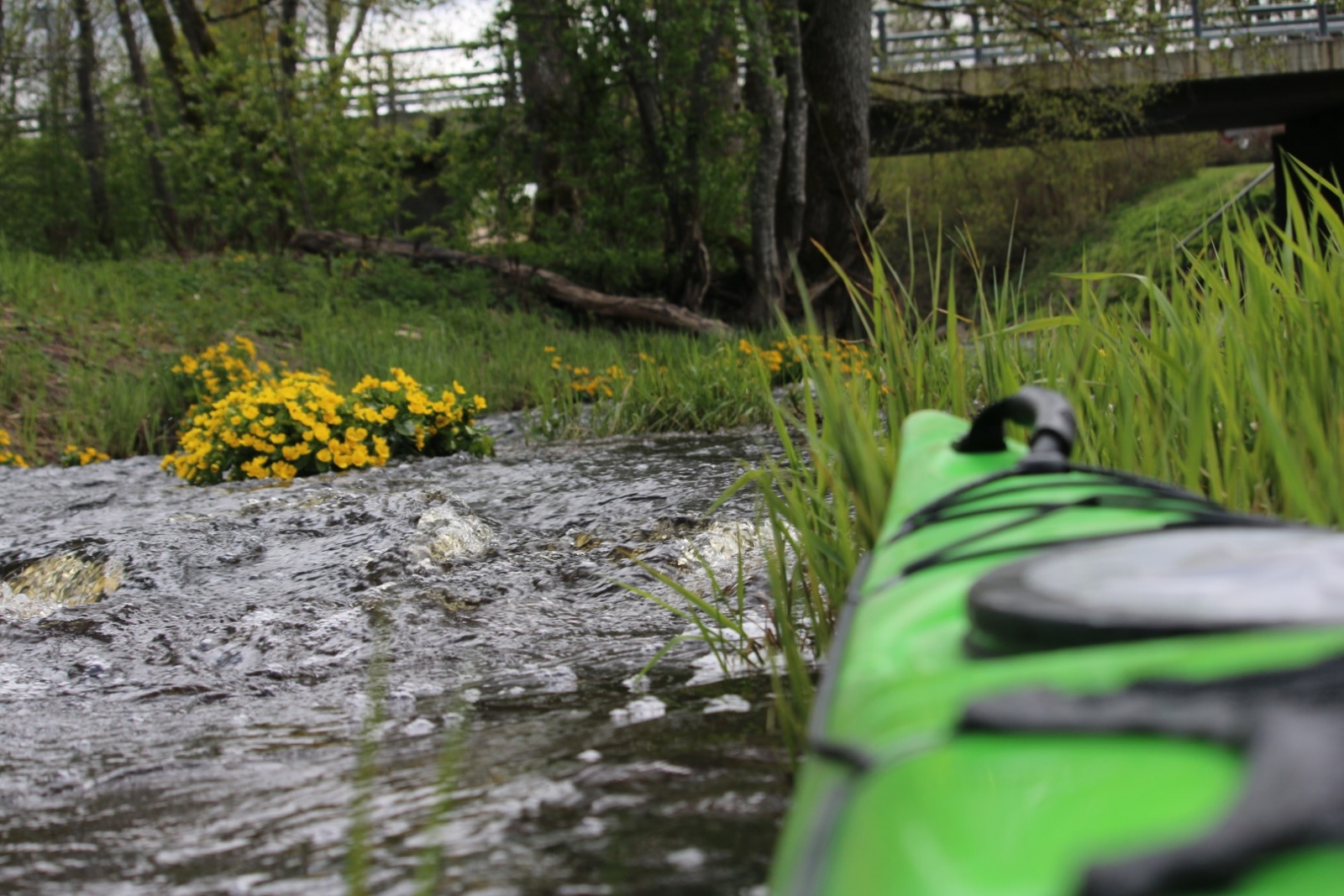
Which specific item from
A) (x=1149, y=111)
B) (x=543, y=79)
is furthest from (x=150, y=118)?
(x=1149, y=111)

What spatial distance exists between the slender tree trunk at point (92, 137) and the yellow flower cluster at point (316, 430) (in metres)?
13.8

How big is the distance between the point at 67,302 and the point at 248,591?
7.46 meters

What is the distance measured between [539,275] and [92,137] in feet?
31.5

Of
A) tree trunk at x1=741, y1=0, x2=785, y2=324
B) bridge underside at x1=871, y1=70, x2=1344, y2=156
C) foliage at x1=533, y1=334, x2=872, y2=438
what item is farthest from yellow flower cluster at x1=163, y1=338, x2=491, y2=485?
bridge underside at x1=871, y1=70, x2=1344, y2=156

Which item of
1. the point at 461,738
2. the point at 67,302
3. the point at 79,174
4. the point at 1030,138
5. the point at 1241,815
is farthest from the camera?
the point at 79,174

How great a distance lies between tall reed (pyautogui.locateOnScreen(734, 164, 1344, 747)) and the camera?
1.66m

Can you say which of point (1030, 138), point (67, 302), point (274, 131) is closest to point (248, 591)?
point (67, 302)

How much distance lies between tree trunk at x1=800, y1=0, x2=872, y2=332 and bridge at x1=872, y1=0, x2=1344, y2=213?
158 centimetres

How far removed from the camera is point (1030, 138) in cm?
1512

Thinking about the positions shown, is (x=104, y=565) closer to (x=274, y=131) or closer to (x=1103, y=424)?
(x=1103, y=424)

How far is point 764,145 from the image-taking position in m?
11.1

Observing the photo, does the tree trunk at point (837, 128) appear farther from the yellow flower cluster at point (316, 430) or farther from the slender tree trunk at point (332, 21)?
the slender tree trunk at point (332, 21)

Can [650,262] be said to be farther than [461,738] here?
Yes

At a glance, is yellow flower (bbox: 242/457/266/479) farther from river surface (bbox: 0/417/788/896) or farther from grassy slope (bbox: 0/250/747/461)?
grassy slope (bbox: 0/250/747/461)
